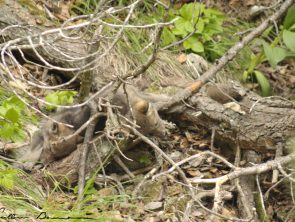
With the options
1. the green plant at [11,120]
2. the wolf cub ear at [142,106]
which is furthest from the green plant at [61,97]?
the wolf cub ear at [142,106]

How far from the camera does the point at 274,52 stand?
4855mm

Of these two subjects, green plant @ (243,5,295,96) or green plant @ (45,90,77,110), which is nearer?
green plant @ (45,90,77,110)

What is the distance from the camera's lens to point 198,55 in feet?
16.9

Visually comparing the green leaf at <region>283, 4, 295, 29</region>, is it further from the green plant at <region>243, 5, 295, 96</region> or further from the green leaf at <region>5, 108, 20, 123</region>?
the green leaf at <region>5, 108, 20, 123</region>

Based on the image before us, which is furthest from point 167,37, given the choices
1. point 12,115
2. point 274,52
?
point 12,115

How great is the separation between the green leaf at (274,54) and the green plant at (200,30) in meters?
0.57

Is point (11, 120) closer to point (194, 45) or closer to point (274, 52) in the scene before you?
point (194, 45)

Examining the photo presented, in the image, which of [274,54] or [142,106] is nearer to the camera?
[142,106]

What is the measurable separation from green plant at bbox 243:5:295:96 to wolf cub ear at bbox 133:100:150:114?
61.6 inches

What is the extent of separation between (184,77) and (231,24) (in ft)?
4.18

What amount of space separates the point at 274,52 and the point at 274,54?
0.03 m

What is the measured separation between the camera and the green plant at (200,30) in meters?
5.08

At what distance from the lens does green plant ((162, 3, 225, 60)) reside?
5.08 m

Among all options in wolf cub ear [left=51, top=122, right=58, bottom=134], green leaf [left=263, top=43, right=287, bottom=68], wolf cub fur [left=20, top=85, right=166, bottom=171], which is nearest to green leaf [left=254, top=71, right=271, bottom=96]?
green leaf [left=263, top=43, right=287, bottom=68]
